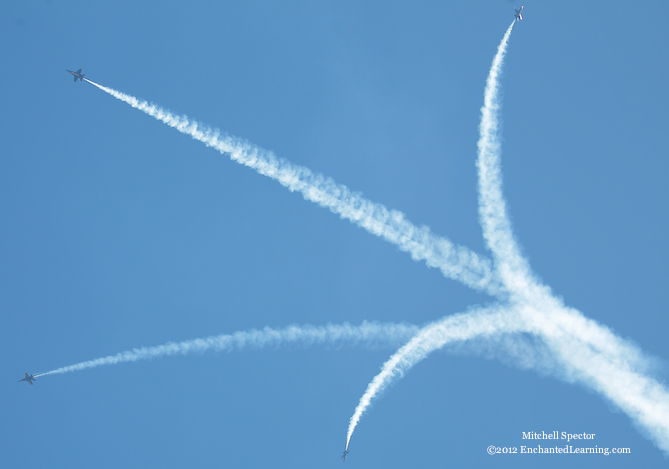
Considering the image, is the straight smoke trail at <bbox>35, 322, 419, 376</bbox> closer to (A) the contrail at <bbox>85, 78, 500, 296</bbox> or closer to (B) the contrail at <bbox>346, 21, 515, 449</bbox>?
(B) the contrail at <bbox>346, 21, 515, 449</bbox>

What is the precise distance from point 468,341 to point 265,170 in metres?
18.5

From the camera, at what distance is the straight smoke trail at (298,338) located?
3166cm

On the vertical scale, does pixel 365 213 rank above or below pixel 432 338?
above

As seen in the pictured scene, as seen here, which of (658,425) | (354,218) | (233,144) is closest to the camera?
(658,425)

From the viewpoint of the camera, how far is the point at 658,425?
2955 cm

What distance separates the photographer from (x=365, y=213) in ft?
104

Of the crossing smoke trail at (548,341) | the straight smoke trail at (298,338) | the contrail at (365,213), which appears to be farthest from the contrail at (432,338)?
the contrail at (365,213)

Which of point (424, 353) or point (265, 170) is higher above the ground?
point (265, 170)

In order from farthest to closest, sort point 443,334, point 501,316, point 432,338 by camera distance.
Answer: point 432,338
point 443,334
point 501,316

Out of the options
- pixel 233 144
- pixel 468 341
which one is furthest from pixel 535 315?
pixel 233 144

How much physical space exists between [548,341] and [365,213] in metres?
15.1

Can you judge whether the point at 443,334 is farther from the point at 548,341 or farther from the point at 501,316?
the point at 548,341

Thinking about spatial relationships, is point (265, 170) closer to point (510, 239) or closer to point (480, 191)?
point (480, 191)

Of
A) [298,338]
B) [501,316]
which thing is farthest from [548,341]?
[298,338]
